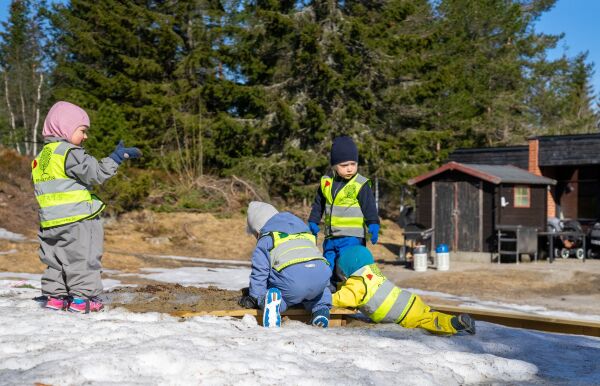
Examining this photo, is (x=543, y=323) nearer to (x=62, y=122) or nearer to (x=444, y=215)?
(x=62, y=122)

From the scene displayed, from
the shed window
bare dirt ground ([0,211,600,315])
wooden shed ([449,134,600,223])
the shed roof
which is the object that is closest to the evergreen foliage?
wooden shed ([449,134,600,223])

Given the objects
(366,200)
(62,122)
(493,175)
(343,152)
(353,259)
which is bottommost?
(353,259)

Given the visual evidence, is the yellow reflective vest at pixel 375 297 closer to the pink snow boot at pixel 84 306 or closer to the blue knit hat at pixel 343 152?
the blue knit hat at pixel 343 152

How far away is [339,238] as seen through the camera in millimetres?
7188

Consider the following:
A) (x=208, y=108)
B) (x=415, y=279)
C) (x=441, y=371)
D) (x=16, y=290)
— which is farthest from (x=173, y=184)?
(x=441, y=371)

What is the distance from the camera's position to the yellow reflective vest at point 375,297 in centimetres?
609

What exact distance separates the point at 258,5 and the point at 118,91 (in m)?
7.77

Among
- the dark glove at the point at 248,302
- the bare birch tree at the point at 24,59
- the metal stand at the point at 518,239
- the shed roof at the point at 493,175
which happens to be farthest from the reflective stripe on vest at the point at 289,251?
the bare birch tree at the point at 24,59

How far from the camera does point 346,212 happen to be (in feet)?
23.8

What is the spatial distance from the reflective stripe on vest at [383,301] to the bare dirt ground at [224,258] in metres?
1.22

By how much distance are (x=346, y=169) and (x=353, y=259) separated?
107 centimetres

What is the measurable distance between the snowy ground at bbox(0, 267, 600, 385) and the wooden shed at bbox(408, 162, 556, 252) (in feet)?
50.2

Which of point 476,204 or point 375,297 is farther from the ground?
point 476,204

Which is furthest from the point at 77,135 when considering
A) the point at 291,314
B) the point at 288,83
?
the point at 288,83
